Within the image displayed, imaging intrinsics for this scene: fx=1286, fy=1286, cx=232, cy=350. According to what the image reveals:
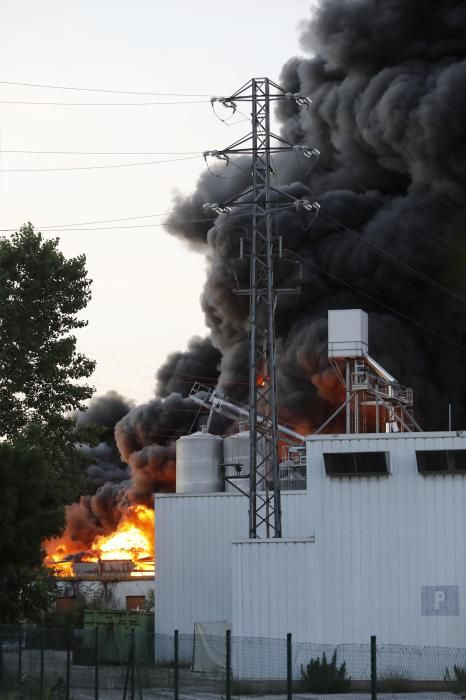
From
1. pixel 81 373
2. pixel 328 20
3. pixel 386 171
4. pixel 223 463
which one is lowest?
pixel 223 463

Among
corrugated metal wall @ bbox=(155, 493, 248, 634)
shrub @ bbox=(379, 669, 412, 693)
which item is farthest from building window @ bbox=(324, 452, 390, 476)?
corrugated metal wall @ bbox=(155, 493, 248, 634)

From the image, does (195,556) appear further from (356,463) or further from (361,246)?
(361,246)

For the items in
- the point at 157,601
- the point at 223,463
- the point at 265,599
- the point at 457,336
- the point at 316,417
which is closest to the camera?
the point at 265,599

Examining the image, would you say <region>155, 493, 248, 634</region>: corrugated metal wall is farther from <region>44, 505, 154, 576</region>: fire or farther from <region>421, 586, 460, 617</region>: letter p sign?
<region>44, 505, 154, 576</region>: fire

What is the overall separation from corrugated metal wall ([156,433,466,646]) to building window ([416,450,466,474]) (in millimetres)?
154

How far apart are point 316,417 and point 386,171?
57.1ft

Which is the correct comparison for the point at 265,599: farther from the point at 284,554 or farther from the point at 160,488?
the point at 160,488

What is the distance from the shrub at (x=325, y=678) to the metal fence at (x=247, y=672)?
2cm

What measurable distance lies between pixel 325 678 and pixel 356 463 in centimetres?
588

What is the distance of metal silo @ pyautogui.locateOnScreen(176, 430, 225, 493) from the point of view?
4538cm

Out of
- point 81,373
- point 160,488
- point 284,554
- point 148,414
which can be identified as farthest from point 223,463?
point 148,414

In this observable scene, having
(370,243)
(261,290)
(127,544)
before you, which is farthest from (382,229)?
(261,290)

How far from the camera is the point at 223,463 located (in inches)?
1807

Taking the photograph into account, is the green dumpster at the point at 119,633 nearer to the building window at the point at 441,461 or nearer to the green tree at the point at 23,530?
the green tree at the point at 23,530
